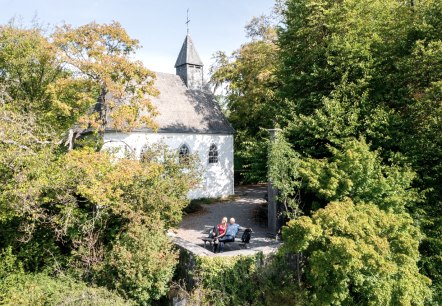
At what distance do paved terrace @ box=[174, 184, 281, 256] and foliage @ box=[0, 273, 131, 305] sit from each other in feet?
11.0

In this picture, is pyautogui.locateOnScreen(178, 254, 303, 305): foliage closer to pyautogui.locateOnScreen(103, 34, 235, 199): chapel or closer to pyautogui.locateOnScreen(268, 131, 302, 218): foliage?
pyautogui.locateOnScreen(268, 131, 302, 218): foliage

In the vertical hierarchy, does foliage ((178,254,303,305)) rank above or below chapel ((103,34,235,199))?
below

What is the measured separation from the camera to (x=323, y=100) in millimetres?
14711

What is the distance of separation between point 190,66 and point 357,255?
22194 millimetres

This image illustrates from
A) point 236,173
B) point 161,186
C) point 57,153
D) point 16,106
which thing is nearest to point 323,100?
point 161,186

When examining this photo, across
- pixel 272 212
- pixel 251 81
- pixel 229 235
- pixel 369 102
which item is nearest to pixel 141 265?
pixel 229 235

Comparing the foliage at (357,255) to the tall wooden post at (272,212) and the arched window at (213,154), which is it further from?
the arched window at (213,154)

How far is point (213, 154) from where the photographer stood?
2562 cm

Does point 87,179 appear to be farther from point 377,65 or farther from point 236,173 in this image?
point 236,173

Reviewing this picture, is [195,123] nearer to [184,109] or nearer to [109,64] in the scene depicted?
[184,109]

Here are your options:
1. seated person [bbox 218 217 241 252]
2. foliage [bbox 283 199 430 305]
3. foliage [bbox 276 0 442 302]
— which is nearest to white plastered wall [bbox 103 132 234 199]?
foliage [bbox 276 0 442 302]

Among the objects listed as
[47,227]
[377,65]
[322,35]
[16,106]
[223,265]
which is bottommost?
[223,265]

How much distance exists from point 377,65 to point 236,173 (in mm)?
19657

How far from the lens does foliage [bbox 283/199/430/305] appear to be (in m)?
8.73
